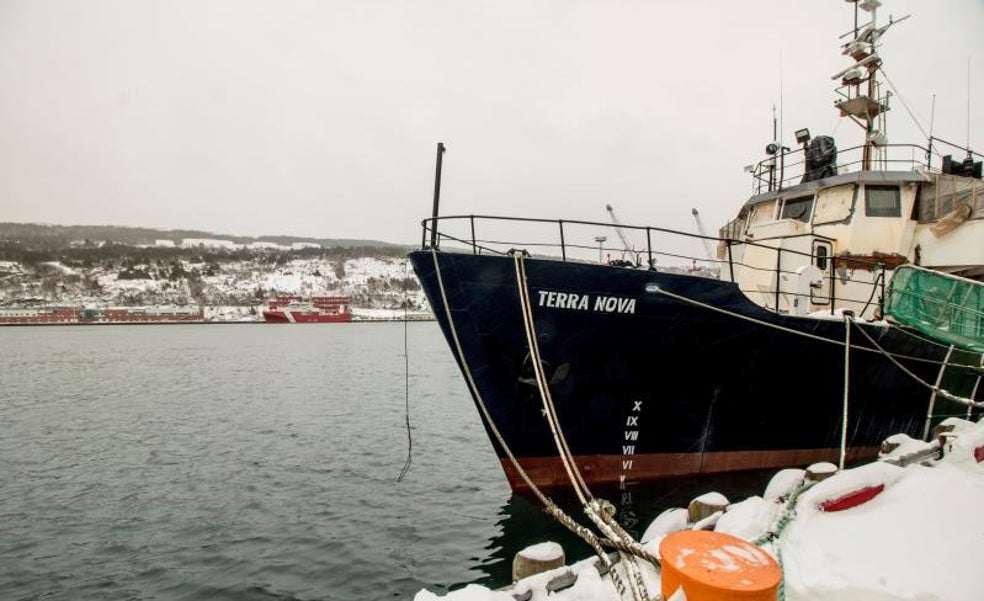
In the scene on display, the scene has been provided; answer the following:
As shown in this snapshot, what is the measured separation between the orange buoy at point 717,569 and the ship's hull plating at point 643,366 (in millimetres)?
4974

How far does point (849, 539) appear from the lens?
13.9 feet

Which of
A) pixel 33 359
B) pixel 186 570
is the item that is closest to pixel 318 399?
pixel 186 570

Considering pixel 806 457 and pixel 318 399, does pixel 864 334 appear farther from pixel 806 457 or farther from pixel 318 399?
pixel 318 399

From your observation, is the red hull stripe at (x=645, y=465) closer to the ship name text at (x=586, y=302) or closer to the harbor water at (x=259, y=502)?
the harbor water at (x=259, y=502)

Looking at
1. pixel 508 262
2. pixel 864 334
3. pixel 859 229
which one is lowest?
pixel 864 334

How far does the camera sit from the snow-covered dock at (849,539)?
362 cm

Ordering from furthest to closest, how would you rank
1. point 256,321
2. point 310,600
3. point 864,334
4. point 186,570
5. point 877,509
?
point 256,321
point 864,334
point 186,570
point 310,600
point 877,509

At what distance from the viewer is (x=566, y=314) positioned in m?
7.99

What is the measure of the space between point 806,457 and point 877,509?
6.29 metres

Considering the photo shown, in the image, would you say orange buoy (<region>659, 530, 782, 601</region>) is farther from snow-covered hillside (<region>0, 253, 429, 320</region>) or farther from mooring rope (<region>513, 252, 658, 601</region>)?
snow-covered hillside (<region>0, 253, 429, 320</region>)

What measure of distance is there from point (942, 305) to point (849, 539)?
6724 mm

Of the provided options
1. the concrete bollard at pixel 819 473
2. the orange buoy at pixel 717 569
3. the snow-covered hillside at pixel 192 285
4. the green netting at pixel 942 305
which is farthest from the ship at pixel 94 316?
the orange buoy at pixel 717 569

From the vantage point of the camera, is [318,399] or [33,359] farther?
[33,359]

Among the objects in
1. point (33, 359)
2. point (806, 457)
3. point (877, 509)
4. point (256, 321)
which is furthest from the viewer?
point (256, 321)
